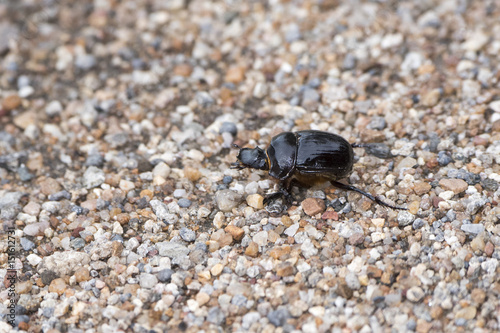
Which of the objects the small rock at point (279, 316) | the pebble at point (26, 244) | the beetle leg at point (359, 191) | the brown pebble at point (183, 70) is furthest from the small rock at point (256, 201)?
the brown pebble at point (183, 70)

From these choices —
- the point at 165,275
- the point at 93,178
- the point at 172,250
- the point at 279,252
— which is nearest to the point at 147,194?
the point at 93,178

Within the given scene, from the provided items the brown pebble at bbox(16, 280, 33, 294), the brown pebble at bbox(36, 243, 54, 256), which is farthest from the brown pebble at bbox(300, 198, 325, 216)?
the brown pebble at bbox(16, 280, 33, 294)

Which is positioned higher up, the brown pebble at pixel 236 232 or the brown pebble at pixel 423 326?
the brown pebble at pixel 236 232

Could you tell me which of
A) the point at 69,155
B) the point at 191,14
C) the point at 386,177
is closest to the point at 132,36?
the point at 191,14

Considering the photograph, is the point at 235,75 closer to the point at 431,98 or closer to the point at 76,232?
the point at 431,98

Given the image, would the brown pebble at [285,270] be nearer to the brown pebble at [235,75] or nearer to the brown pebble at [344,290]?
the brown pebble at [344,290]

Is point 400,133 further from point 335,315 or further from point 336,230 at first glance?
point 335,315
